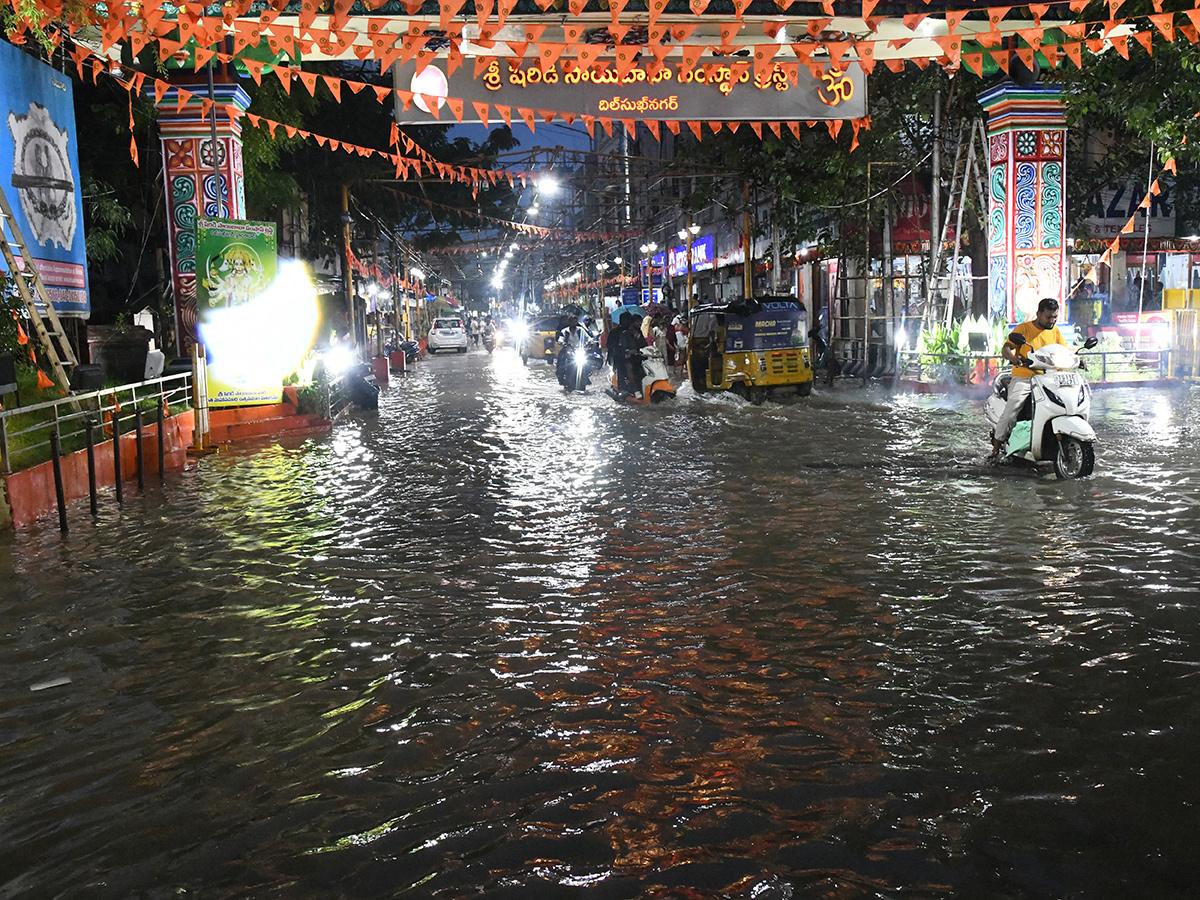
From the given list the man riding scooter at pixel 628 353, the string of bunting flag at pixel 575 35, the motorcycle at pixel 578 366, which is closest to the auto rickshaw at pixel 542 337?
the motorcycle at pixel 578 366

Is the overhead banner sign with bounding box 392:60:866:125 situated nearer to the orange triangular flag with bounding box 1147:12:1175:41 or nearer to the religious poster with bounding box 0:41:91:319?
the religious poster with bounding box 0:41:91:319

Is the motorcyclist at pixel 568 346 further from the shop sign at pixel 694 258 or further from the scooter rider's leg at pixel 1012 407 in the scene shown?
the shop sign at pixel 694 258

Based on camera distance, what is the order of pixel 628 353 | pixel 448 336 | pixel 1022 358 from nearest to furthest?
pixel 1022 358 → pixel 628 353 → pixel 448 336

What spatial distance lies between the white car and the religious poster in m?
40.0

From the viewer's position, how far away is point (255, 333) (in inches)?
628

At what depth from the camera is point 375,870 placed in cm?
359

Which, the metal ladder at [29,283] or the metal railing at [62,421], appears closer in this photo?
the metal railing at [62,421]

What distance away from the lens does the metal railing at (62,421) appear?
31.4 feet

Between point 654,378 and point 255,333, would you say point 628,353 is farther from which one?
point 255,333

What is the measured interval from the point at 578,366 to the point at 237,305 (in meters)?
9.58

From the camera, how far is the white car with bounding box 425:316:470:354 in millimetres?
54656

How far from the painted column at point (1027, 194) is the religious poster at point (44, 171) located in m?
13.7

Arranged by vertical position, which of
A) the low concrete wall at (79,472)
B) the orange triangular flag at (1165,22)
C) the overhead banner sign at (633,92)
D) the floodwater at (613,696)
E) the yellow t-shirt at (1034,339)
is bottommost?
the floodwater at (613,696)

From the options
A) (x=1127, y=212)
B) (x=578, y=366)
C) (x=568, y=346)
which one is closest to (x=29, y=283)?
(x=568, y=346)
